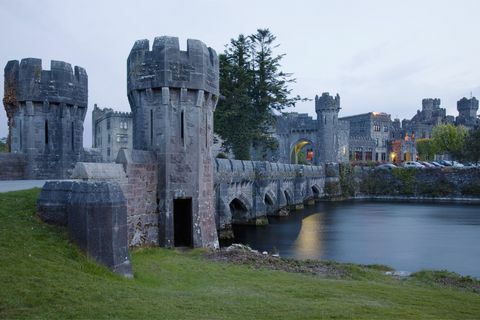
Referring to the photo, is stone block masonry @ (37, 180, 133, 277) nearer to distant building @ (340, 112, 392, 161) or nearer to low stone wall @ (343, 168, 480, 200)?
low stone wall @ (343, 168, 480, 200)

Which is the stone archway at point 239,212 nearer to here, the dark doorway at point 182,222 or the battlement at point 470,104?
the dark doorway at point 182,222

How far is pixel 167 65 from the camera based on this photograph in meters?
17.1

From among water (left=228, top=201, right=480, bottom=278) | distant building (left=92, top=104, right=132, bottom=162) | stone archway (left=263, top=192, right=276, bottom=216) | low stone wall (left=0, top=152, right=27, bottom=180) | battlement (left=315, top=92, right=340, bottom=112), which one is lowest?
water (left=228, top=201, right=480, bottom=278)

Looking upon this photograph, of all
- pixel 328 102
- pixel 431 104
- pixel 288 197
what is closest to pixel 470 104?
pixel 431 104

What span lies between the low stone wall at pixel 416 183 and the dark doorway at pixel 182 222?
168 feet

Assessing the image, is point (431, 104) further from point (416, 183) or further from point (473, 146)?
point (416, 183)

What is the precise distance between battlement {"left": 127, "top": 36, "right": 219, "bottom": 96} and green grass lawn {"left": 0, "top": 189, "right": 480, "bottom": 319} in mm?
6839

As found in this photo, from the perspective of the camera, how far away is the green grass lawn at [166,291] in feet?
23.9

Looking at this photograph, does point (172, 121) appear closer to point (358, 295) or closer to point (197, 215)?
point (197, 215)

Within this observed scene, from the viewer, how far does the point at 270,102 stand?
139 ft

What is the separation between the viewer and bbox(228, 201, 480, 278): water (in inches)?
943

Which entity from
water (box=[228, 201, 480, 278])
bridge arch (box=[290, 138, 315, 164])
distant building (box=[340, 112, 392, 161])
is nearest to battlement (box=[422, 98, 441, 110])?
distant building (box=[340, 112, 392, 161])

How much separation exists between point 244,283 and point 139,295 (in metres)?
3.82

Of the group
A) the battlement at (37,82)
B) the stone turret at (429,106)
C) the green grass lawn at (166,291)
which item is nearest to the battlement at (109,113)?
the battlement at (37,82)
